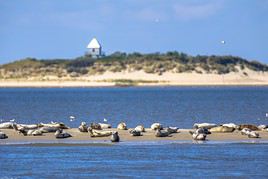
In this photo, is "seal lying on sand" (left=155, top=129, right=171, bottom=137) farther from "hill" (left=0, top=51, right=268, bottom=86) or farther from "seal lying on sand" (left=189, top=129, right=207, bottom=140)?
"hill" (left=0, top=51, right=268, bottom=86)

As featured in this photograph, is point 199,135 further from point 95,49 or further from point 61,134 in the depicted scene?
point 95,49

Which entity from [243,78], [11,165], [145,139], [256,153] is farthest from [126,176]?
[243,78]

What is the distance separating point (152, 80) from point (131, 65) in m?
9.47

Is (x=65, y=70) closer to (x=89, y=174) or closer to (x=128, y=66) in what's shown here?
(x=128, y=66)

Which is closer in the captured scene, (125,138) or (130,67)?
(125,138)

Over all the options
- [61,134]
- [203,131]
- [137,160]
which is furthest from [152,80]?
[137,160]

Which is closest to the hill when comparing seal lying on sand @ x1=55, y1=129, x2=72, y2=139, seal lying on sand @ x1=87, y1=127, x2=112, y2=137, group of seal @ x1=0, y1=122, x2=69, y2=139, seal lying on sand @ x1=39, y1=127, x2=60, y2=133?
group of seal @ x1=0, y1=122, x2=69, y2=139

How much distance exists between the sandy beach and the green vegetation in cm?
101

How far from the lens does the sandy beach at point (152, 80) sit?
13225 cm

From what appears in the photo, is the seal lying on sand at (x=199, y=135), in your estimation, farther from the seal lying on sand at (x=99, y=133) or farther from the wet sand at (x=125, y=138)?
the seal lying on sand at (x=99, y=133)

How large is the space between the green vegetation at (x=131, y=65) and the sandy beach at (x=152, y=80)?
1013 millimetres

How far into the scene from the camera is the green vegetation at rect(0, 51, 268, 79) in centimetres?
→ 13788

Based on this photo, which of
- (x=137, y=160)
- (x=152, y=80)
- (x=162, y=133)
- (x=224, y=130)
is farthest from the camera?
(x=152, y=80)

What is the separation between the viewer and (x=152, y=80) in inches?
5276
